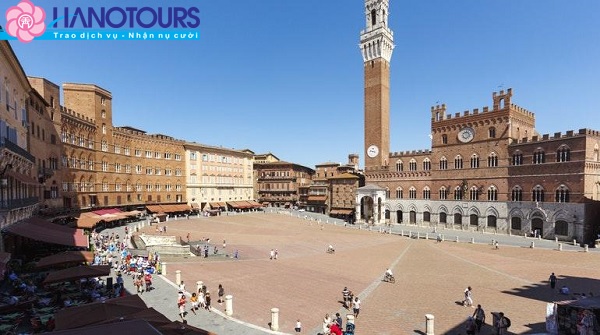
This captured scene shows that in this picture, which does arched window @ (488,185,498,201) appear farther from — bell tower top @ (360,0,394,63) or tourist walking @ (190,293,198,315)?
tourist walking @ (190,293,198,315)

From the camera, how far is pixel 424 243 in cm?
3812

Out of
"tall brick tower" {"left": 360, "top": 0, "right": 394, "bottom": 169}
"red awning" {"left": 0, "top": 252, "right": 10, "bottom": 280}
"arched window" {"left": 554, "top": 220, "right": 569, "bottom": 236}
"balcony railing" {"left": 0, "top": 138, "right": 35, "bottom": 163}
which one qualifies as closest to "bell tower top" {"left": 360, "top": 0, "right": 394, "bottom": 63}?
"tall brick tower" {"left": 360, "top": 0, "right": 394, "bottom": 169}

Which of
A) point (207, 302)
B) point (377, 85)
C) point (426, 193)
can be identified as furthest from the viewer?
point (377, 85)

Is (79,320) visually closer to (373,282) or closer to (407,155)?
(373,282)

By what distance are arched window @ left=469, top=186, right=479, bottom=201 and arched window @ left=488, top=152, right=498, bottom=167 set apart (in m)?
4.05

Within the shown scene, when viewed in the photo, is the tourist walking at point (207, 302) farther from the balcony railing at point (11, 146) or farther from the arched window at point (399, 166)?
the arched window at point (399, 166)

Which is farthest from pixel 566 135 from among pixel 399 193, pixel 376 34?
pixel 376 34

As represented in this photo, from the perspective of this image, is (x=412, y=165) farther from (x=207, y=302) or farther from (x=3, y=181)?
(x=3, y=181)

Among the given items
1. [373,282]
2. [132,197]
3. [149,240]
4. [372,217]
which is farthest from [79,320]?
[372,217]

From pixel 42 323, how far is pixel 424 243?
35796 mm

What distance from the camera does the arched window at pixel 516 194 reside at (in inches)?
1662

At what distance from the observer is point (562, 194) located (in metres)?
37.9

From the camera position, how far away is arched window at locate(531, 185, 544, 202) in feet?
131

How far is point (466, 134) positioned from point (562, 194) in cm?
1473
